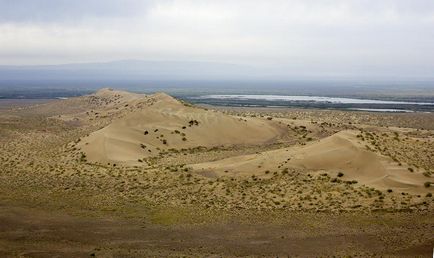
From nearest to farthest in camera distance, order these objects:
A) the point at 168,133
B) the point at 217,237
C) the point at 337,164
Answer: the point at 217,237, the point at 337,164, the point at 168,133

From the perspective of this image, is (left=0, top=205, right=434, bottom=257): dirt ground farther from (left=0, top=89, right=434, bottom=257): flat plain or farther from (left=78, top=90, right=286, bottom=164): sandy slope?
(left=78, top=90, right=286, bottom=164): sandy slope

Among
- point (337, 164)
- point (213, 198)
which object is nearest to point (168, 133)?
point (337, 164)

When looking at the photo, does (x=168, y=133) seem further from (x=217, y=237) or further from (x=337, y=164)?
(x=217, y=237)

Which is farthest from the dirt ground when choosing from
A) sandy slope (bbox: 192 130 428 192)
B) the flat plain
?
sandy slope (bbox: 192 130 428 192)

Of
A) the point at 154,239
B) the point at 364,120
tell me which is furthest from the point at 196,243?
the point at 364,120

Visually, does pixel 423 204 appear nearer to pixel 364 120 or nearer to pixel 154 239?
pixel 154 239
